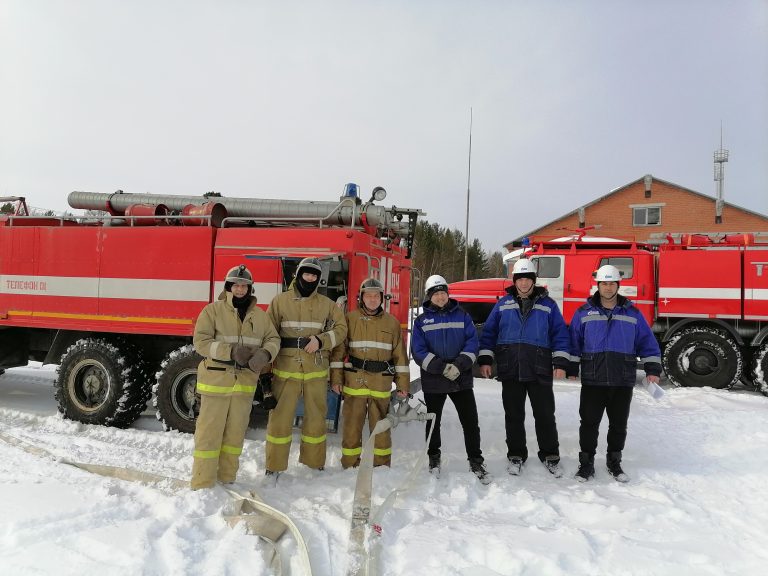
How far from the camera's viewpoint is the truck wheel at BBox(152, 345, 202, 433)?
548 cm

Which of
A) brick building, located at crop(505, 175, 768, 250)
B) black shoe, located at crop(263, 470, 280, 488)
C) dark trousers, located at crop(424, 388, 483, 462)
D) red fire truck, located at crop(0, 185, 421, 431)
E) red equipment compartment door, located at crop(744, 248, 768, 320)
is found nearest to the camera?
black shoe, located at crop(263, 470, 280, 488)

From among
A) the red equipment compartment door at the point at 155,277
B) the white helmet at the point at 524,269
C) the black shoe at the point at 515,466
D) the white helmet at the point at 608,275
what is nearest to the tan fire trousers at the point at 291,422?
the black shoe at the point at 515,466

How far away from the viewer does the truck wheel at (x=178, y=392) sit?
5.48 m

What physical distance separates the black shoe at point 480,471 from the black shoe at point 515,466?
0.25 metres

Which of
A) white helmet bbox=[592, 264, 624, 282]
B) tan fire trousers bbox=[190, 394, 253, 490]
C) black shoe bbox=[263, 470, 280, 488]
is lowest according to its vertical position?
black shoe bbox=[263, 470, 280, 488]

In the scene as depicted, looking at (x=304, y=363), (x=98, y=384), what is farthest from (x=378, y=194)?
(x=98, y=384)

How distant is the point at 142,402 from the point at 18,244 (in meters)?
2.60

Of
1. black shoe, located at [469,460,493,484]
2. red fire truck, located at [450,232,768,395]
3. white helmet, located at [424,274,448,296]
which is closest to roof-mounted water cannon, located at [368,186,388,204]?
white helmet, located at [424,274,448,296]

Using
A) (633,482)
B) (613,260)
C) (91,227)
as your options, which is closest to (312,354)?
(633,482)

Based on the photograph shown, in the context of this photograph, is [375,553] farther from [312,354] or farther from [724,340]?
[724,340]

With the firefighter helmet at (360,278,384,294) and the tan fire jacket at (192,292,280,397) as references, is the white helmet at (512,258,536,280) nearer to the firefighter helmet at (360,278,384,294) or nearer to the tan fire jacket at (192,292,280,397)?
the firefighter helmet at (360,278,384,294)

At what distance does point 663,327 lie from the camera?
902 cm

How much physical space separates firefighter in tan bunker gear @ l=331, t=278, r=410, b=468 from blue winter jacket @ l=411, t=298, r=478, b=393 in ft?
0.64

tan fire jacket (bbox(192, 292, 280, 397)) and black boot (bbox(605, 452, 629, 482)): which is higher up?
tan fire jacket (bbox(192, 292, 280, 397))
